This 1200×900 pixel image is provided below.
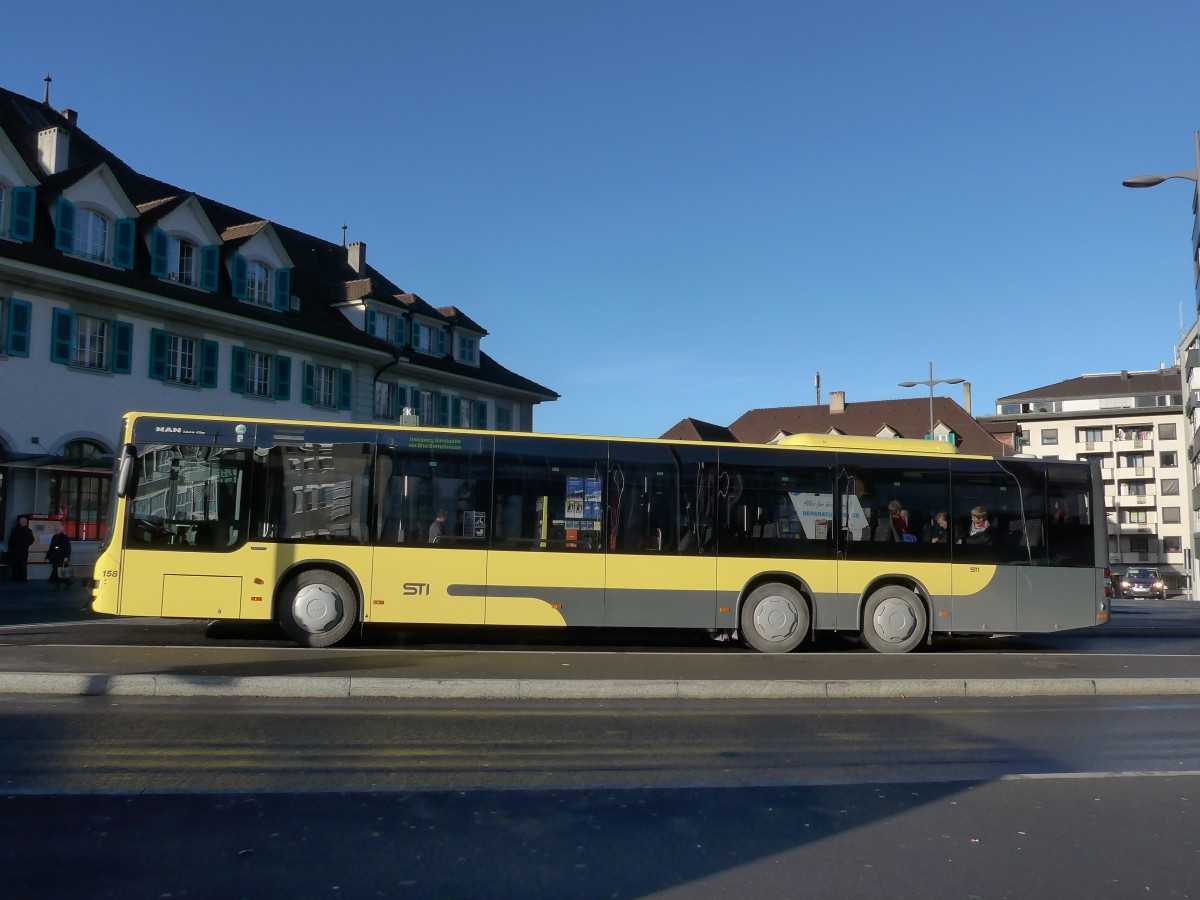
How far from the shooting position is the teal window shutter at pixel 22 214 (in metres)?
26.4

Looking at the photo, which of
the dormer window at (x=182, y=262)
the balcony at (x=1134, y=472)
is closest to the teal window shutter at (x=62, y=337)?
the dormer window at (x=182, y=262)

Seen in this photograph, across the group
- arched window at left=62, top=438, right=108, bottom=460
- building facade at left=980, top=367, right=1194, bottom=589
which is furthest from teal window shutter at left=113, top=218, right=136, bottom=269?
building facade at left=980, top=367, right=1194, bottom=589

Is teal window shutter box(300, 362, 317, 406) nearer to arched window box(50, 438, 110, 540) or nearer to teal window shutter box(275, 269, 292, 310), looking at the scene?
teal window shutter box(275, 269, 292, 310)

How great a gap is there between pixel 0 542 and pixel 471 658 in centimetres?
1907

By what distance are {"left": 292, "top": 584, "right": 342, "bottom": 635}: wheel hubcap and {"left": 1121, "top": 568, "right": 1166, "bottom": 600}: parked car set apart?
55.2 metres

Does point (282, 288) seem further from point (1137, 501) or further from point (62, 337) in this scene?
point (1137, 501)

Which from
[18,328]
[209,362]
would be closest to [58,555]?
[18,328]

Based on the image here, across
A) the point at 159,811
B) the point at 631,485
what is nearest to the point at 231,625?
the point at 631,485

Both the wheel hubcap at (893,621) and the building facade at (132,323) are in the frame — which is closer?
the wheel hubcap at (893,621)

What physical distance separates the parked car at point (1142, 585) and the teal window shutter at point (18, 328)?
180ft

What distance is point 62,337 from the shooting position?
27391mm

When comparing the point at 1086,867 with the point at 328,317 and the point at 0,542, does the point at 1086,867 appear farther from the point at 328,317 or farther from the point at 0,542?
the point at 328,317

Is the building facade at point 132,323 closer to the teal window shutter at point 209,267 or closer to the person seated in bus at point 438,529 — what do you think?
the teal window shutter at point 209,267

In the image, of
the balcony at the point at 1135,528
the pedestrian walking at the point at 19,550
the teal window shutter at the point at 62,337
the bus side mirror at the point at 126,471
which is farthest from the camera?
the balcony at the point at 1135,528
